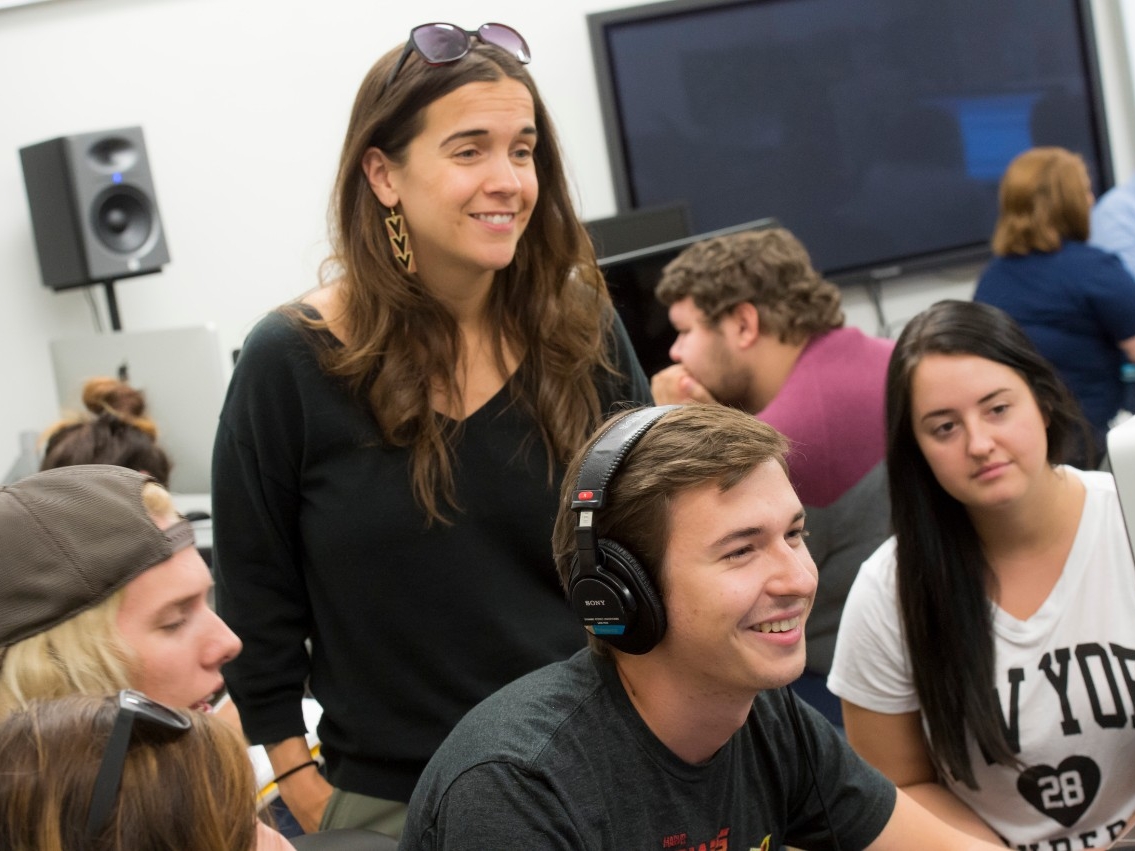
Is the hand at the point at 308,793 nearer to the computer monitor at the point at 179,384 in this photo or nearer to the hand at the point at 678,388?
the hand at the point at 678,388

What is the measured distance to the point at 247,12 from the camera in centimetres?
514

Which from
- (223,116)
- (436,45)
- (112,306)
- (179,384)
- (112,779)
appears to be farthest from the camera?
(223,116)

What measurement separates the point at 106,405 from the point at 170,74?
2628 millimetres

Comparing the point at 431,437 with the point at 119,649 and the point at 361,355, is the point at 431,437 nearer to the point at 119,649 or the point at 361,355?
the point at 361,355

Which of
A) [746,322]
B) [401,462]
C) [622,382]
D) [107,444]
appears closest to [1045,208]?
[746,322]

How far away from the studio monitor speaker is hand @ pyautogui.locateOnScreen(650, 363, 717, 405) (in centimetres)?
269

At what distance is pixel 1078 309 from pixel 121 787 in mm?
3107

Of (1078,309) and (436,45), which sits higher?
(436,45)

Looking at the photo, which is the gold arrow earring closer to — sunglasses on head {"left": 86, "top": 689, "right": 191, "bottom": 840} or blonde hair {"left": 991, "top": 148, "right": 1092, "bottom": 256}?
sunglasses on head {"left": 86, "top": 689, "right": 191, "bottom": 840}

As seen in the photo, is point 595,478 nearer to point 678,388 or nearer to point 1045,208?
point 678,388

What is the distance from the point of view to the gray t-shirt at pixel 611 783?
114 centimetres

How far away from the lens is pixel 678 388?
2668mm

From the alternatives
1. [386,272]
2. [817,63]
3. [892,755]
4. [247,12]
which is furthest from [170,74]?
[892,755]

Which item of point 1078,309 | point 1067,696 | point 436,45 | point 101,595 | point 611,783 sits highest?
point 436,45
